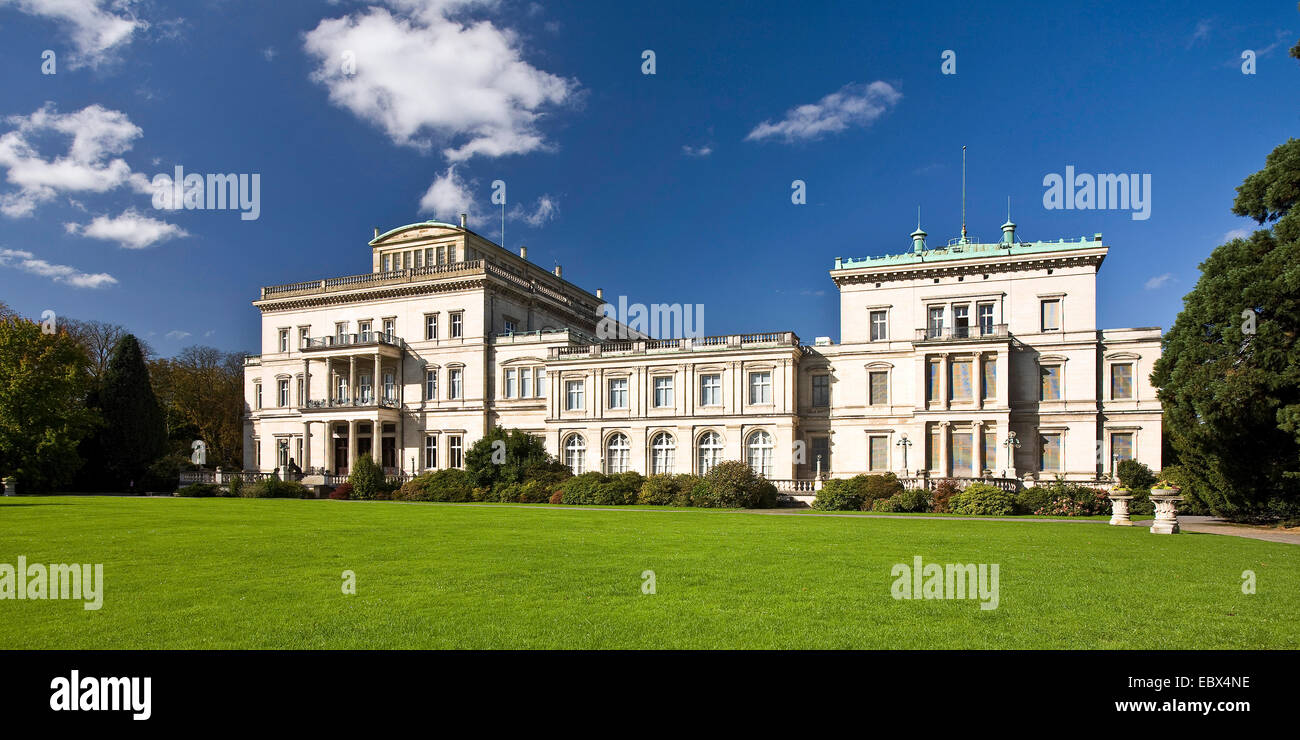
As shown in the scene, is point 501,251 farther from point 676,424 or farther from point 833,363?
point 833,363

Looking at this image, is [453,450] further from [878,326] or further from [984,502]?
[984,502]

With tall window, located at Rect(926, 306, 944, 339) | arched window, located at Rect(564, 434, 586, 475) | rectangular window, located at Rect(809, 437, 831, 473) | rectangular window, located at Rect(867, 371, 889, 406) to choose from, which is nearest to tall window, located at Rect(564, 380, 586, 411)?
arched window, located at Rect(564, 434, 586, 475)

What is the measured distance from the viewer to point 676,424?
47.3 metres

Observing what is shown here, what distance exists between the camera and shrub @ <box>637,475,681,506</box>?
39875 millimetres

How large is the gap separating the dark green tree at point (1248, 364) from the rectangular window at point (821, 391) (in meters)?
19.3

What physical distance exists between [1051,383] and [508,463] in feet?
98.4

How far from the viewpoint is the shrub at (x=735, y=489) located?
37.8 metres

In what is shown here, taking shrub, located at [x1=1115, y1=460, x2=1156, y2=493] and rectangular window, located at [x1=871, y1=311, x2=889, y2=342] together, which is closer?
shrub, located at [x1=1115, y1=460, x2=1156, y2=493]

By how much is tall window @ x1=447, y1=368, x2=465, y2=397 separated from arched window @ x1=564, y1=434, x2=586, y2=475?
8.98 meters

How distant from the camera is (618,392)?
49.2 metres

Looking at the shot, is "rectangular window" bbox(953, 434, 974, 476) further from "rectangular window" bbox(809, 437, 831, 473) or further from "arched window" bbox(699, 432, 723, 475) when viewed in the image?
"arched window" bbox(699, 432, 723, 475)

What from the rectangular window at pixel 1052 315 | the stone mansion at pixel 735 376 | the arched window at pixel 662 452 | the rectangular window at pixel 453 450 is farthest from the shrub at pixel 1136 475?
the rectangular window at pixel 453 450
